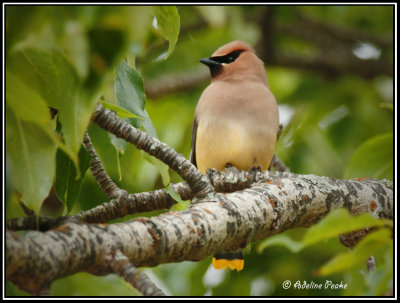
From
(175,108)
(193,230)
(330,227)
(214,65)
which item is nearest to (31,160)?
(193,230)

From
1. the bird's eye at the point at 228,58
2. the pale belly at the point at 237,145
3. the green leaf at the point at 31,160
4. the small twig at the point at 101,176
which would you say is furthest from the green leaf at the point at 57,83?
the bird's eye at the point at 228,58

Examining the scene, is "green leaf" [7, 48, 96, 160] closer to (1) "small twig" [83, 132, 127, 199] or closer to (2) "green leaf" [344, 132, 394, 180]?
(1) "small twig" [83, 132, 127, 199]

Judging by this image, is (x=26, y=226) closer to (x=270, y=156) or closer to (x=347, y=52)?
(x=270, y=156)

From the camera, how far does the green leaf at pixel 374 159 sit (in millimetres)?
3189

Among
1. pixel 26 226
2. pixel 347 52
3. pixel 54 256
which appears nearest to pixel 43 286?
pixel 54 256

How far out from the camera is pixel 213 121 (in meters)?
4.51

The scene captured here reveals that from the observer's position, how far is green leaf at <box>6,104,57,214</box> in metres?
1.97

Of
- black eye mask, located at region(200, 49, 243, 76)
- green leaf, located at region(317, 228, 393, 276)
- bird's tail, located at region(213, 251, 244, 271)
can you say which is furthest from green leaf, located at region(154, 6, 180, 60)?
black eye mask, located at region(200, 49, 243, 76)

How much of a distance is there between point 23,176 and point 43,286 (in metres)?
0.42

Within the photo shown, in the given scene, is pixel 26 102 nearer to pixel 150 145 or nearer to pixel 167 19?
pixel 167 19

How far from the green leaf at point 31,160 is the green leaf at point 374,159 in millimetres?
1873

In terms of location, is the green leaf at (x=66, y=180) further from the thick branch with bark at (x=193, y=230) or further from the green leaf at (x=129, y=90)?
the thick branch with bark at (x=193, y=230)

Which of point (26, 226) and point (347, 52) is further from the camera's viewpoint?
point (347, 52)

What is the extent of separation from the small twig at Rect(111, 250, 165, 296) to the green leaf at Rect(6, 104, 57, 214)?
0.33 meters
